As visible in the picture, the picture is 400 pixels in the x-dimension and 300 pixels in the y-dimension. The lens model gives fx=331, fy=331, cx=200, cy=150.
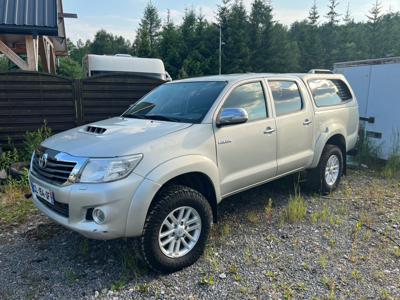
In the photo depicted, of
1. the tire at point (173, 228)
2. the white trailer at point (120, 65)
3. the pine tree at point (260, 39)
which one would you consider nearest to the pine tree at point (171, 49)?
the pine tree at point (260, 39)

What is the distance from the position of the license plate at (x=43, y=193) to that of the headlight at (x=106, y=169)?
44 centimetres

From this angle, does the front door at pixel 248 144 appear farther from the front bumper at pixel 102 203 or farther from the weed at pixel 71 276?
the weed at pixel 71 276

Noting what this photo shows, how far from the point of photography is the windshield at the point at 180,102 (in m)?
3.53

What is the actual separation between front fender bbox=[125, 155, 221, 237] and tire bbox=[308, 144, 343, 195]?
251 centimetres

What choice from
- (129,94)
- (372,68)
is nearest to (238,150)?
(129,94)

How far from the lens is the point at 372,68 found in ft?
23.6

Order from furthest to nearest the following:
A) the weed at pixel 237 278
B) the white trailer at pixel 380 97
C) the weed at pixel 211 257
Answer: the white trailer at pixel 380 97
the weed at pixel 211 257
the weed at pixel 237 278

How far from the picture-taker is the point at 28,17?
25.5 feet

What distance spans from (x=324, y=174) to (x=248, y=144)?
1866mm

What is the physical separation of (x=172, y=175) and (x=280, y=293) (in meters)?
1.34

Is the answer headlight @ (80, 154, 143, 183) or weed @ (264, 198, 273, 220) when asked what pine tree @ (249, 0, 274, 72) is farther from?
headlight @ (80, 154, 143, 183)

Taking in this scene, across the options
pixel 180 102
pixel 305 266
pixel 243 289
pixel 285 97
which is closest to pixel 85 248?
pixel 243 289

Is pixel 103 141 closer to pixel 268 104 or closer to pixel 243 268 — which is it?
pixel 243 268

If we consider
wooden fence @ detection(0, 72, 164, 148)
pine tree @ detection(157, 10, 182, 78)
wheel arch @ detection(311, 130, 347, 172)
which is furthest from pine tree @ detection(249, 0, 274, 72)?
wheel arch @ detection(311, 130, 347, 172)
